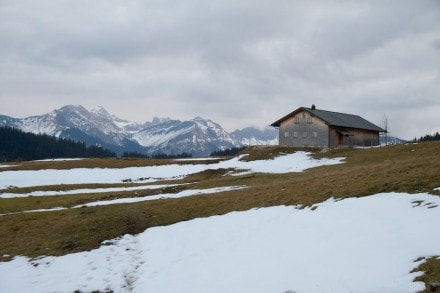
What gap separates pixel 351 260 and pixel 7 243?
20.4 meters

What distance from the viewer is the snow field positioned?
12.8 meters

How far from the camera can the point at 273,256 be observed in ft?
51.6

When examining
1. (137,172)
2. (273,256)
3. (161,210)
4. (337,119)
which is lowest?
(273,256)

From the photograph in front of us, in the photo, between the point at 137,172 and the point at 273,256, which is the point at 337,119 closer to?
the point at 137,172

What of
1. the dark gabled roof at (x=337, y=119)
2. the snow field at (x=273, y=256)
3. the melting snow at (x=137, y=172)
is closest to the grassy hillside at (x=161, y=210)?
the snow field at (x=273, y=256)

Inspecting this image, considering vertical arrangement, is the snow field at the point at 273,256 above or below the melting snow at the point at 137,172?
below

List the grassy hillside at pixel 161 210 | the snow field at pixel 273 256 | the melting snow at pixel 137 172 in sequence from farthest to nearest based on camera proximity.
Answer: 1. the melting snow at pixel 137 172
2. the grassy hillside at pixel 161 210
3. the snow field at pixel 273 256

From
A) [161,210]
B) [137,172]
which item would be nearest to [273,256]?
[161,210]

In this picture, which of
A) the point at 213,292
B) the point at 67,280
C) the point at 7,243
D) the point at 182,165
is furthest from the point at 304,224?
the point at 182,165

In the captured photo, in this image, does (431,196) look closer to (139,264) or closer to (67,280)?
(139,264)

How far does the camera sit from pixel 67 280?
16.7m

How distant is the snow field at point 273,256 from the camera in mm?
12773

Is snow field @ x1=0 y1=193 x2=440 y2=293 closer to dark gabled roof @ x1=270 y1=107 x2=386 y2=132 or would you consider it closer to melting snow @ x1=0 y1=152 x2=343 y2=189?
melting snow @ x1=0 y1=152 x2=343 y2=189

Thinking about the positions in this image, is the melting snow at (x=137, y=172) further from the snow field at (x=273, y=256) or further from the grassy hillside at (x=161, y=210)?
the snow field at (x=273, y=256)
